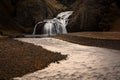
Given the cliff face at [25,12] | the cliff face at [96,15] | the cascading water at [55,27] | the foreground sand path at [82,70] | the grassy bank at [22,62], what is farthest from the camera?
the cliff face at [25,12]

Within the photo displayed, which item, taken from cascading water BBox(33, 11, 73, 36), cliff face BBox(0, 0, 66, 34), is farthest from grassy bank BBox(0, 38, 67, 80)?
cliff face BBox(0, 0, 66, 34)

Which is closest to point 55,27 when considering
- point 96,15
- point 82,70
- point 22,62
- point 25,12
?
Result: point 25,12

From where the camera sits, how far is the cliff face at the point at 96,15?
3609cm

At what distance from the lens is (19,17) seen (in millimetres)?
41719

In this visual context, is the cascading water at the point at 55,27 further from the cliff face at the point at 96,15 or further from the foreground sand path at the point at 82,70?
the foreground sand path at the point at 82,70

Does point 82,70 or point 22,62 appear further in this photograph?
point 22,62

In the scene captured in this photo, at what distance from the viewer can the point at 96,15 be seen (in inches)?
1444

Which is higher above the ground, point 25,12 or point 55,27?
point 25,12

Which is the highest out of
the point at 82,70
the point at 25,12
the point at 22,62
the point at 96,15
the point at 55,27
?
the point at 25,12

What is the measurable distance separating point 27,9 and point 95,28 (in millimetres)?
13112

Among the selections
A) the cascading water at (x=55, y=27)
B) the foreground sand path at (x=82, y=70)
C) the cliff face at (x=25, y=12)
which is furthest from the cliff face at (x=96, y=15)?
the foreground sand path at (x=82, y=70)

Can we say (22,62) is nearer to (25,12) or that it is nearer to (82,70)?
(82,70)

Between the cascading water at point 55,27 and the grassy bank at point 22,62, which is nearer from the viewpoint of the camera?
the grassy bank at point 22,62

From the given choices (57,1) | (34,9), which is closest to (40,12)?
(34,9)
